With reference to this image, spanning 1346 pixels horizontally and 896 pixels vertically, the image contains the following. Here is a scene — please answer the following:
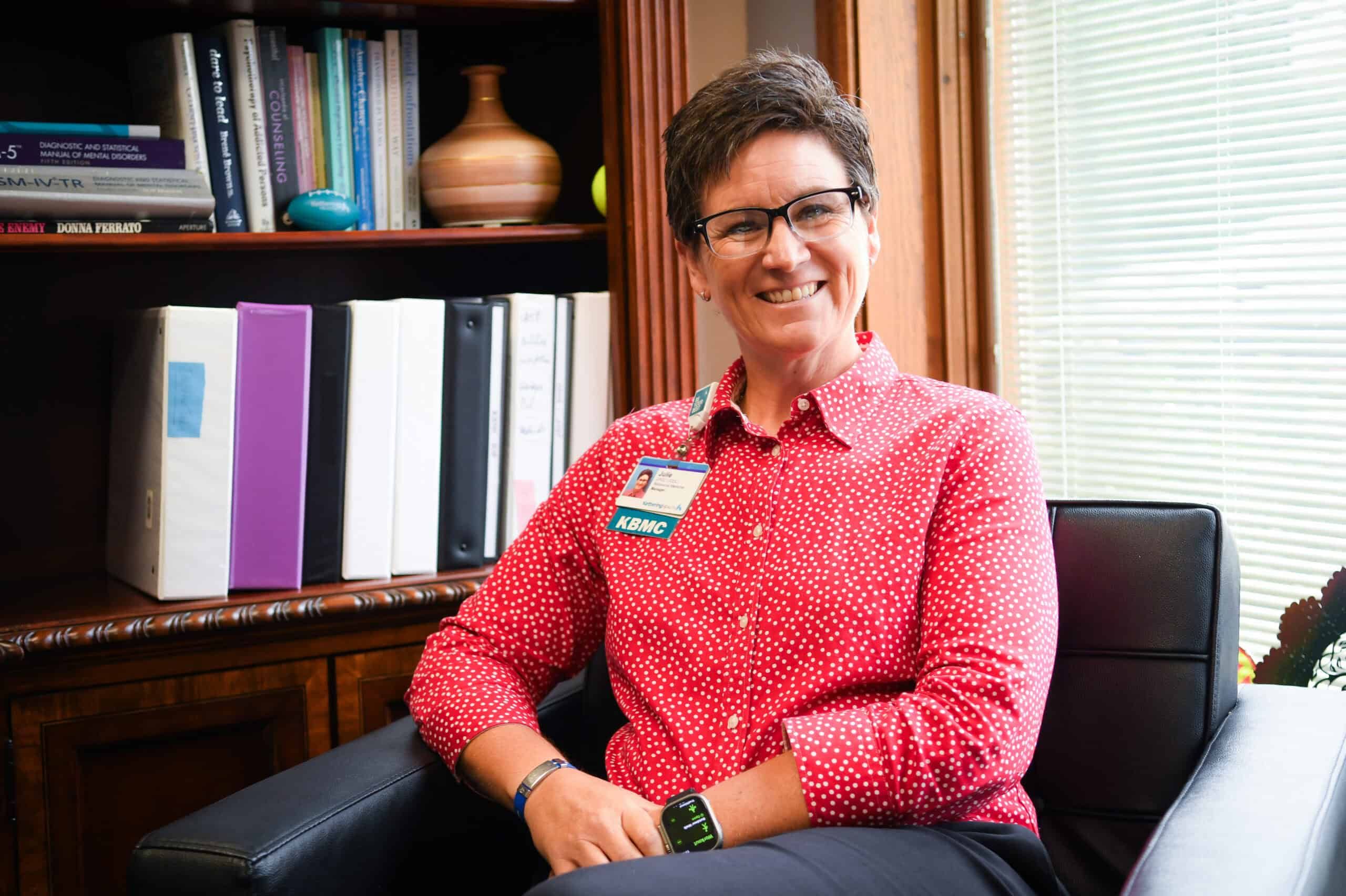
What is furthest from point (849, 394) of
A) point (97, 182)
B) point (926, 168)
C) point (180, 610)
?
point (97, 182)

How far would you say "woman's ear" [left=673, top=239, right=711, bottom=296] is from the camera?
1.48 m

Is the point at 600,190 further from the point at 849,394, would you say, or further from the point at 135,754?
the point at 135,754

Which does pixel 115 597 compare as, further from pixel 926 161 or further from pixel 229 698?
pixel 926 161

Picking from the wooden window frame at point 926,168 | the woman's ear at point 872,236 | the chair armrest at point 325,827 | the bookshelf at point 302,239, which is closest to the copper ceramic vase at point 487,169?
the bookshelf at point 302,239

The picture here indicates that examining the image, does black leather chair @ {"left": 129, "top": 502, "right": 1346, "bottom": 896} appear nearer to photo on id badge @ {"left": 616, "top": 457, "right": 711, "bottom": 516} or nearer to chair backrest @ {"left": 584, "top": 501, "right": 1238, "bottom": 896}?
chair backrest @ {"left": 584, "top": 501, "right": 1238, "bottom": 896}

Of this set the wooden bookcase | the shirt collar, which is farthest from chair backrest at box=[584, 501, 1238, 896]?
the wooden bookcase

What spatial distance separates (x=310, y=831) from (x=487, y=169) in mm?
1188

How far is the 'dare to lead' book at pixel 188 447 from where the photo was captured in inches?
70.2

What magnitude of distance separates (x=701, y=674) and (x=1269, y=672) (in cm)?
90

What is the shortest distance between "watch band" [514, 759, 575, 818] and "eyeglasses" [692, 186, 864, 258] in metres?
0.61

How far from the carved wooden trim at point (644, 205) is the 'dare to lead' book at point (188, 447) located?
64cm

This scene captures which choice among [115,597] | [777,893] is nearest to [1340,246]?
[777,893]

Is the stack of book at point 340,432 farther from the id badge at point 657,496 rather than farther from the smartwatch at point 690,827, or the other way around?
the smartwatch at point 690,827

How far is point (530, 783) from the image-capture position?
1280mm
